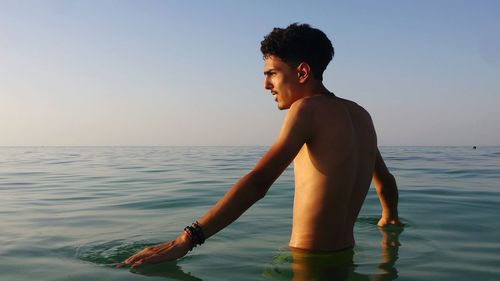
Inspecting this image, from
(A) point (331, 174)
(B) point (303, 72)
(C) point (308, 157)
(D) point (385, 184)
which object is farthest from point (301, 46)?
(D) point (385, 184)

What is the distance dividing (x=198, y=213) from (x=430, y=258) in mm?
3668

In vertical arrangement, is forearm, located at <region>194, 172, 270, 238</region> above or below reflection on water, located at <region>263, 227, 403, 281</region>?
above

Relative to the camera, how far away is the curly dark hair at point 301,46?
3.27 meters

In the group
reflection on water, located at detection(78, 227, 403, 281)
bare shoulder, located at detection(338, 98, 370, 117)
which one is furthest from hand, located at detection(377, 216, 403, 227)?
bare shoulder, located at detection(338, 98, 370, 117)

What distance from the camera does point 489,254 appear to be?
398 cm

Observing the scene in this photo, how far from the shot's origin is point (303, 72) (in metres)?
3.29

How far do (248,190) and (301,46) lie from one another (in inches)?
44.7

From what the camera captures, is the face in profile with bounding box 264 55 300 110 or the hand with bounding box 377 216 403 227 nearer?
the face in profile with bounding box 264 55 300 110

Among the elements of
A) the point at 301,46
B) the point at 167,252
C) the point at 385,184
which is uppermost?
the point at 301,46

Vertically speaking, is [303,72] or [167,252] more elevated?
[303,72]

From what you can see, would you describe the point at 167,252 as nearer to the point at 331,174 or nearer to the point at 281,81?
the point at 331,174

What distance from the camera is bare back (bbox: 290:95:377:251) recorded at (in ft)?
10.0

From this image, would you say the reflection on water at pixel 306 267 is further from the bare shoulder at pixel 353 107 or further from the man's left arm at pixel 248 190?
the bare shoulder at pixel 353 107

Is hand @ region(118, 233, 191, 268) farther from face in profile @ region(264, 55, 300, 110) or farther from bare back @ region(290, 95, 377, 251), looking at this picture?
face in profile @ region(264, 55, 300, 110)
